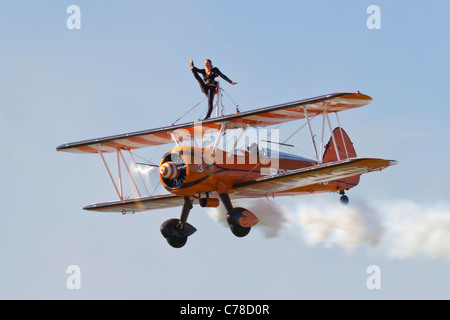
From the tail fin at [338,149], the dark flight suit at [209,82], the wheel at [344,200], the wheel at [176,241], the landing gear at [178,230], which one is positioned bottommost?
the wheel at [176,241]

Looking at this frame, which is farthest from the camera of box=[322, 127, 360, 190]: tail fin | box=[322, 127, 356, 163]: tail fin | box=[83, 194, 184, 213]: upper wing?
box=[322, 127, 356, 163]: tail fin

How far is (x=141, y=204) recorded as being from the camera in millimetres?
23328

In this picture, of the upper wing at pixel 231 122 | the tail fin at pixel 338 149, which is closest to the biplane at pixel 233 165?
the upper wing at pixel 231 122

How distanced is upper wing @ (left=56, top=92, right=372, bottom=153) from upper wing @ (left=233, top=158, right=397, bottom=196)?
1.54 meters

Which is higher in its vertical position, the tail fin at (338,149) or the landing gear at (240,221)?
the tail fin at (338,149)

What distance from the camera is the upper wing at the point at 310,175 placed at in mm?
19219

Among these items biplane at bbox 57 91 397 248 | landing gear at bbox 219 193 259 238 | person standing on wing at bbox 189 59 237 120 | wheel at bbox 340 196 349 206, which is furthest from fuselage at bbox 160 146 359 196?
wheel at bbox 340 196 349 206

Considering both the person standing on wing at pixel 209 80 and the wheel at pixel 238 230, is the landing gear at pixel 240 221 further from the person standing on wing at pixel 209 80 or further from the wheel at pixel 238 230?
the person standing on wing at pixel 209 80

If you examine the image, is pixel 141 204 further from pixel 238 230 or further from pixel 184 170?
pixel 238 230

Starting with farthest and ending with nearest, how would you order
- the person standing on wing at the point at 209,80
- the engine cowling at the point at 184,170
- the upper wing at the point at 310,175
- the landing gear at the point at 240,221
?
the person standing on wing at the point at 209,80 → the engine cowling at the point at 184,170 → the landing gear at the point at 240,221 → the upper wing at the point at 310,175

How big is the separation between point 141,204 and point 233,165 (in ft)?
Result: 11.5

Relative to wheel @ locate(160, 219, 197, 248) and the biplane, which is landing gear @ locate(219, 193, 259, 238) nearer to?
the biplane

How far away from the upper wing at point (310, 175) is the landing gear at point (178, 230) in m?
1.41

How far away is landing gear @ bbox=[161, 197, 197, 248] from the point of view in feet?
69.5
